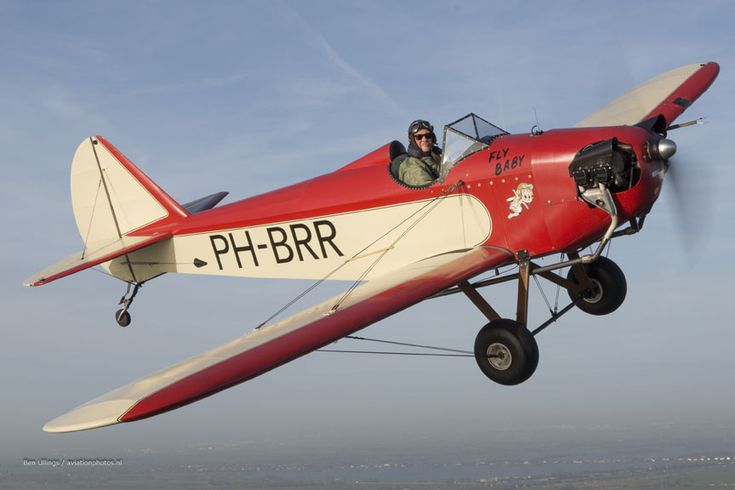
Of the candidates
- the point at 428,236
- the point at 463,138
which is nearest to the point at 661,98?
the point at 463,138

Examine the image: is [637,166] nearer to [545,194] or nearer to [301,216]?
[545,194]

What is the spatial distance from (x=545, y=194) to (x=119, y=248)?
8824 mm

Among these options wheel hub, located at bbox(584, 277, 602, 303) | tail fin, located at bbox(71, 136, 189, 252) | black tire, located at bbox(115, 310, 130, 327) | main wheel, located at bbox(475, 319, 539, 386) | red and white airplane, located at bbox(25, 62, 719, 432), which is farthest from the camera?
tail fin, located at bbox(71, 136, 189, 252)

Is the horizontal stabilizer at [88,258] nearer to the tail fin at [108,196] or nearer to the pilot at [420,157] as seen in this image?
the tail fin at [108,196]

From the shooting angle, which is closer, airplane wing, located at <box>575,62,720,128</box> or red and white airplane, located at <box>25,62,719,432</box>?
red and white airplane, located at <box>25,62,719,432</box>

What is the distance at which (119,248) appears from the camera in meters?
15.3

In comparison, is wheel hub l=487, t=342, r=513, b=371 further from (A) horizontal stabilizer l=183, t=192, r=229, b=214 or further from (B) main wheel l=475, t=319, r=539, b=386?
(A) horizontal stabilizer l=183, t=192, r=229, b=214

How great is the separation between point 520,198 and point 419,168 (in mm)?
1739

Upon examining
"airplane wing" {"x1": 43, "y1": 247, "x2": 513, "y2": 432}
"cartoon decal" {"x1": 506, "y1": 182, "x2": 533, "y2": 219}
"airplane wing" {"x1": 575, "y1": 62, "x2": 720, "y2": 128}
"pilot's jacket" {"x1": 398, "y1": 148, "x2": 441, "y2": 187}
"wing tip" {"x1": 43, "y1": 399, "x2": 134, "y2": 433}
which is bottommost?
"wing tip" {"x1": 43, "y1": 399, "x2": 134, "y2": 433}

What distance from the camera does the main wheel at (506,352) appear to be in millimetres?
9734

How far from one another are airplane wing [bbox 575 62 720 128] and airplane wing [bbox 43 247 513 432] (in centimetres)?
530

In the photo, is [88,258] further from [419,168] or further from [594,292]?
[594,292]

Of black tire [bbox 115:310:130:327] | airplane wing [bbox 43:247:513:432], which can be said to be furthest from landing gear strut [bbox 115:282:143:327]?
airplane wing [bbox 43:247:513:432]

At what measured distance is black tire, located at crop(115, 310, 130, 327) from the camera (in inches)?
601
